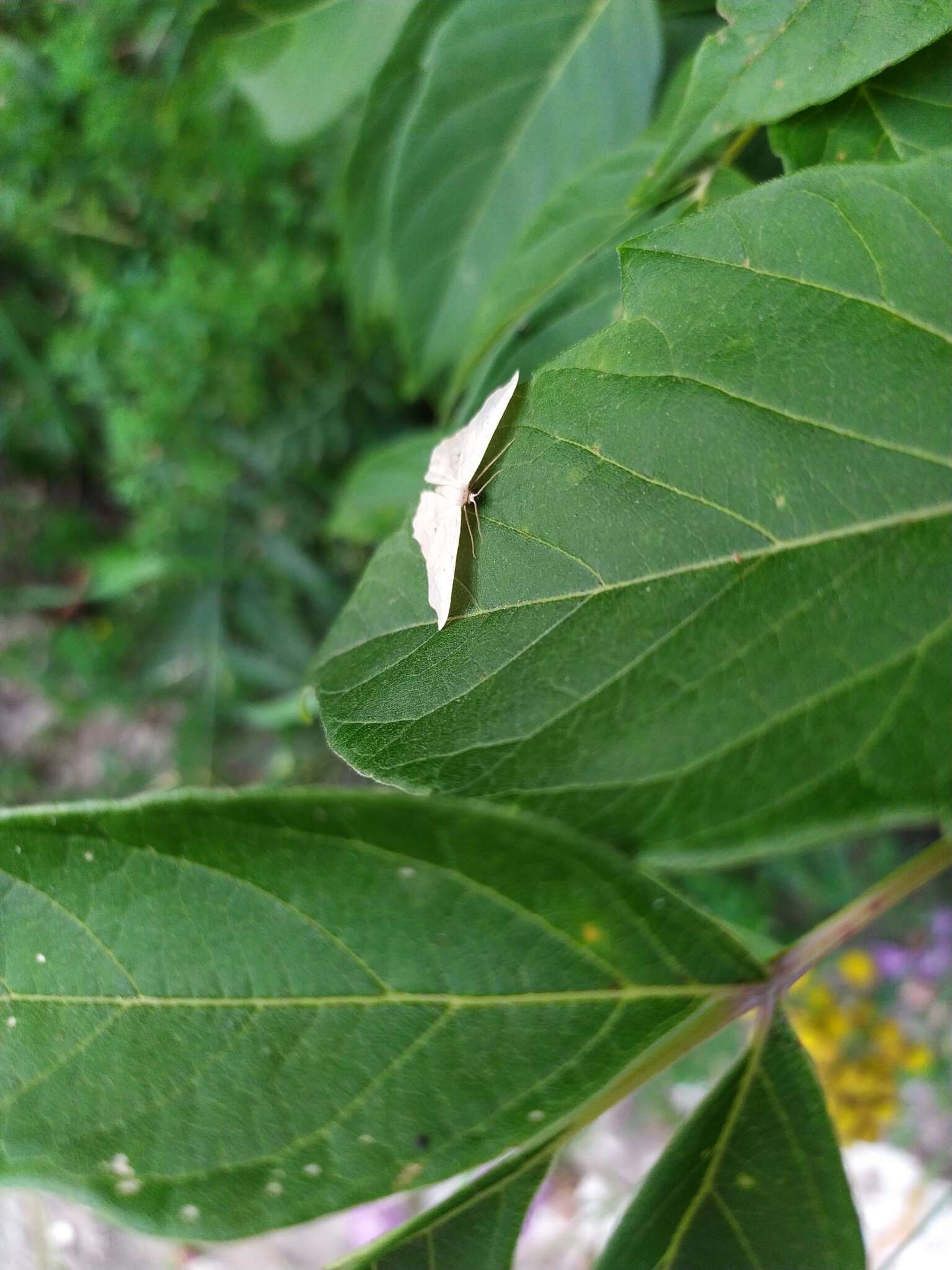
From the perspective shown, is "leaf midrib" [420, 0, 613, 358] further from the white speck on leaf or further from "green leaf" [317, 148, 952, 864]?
the white speck on leaf

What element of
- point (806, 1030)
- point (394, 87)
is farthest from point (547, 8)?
point (806, 1030)

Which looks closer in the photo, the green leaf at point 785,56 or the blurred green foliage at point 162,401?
the green leaf at point 785,56

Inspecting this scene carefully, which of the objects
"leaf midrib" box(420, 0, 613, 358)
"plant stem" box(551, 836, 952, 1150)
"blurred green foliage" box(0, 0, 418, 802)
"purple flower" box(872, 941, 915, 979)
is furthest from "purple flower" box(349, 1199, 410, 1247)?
"leaf midrib" box(420, 0, 613, 358)

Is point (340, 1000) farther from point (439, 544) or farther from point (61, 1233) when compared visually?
point (61, 1233)

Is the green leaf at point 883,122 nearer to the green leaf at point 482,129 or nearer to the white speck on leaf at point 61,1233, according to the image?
the green leaf at point 482,129

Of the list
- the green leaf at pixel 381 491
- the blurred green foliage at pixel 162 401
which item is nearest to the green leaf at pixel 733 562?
the green leaf at pixel 381 491

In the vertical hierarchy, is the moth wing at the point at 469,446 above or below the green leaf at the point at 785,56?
below
